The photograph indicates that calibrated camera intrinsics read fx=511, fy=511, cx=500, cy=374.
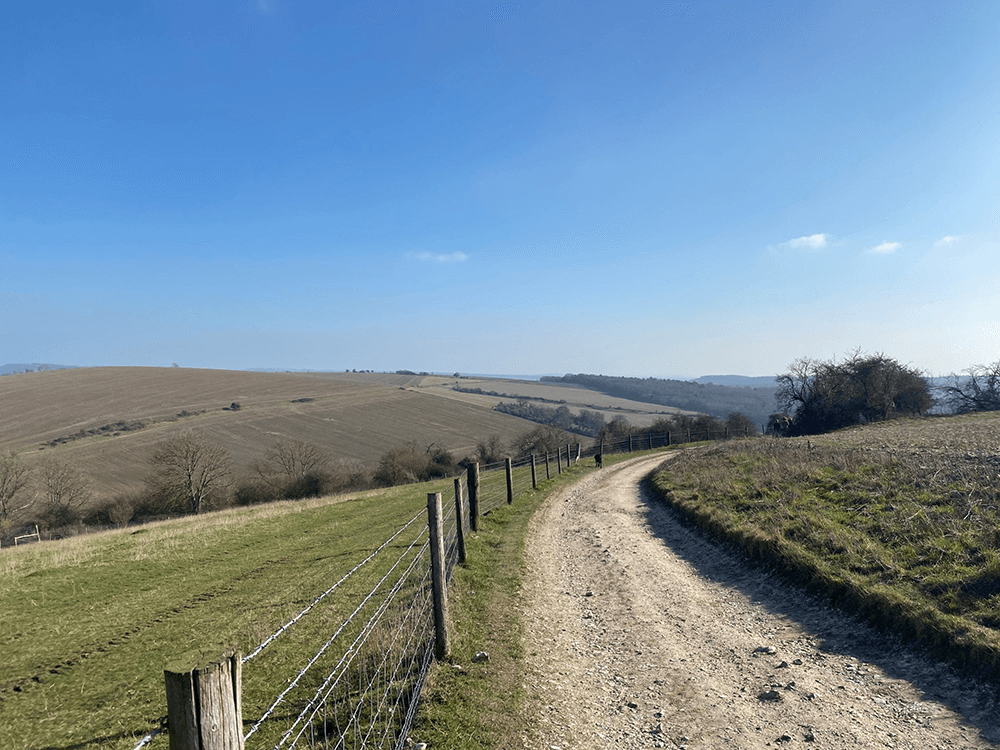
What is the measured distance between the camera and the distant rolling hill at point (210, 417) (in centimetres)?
6238

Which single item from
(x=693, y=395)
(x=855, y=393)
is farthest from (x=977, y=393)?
(x=693, y=395)

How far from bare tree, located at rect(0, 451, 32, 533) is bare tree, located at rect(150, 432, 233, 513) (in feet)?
32.1

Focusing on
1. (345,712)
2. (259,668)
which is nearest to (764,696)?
(345,712)

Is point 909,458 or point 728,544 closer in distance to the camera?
point 728,544

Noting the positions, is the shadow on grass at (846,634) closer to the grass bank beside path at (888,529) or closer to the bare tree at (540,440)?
the grass bank beside path at (888,529)

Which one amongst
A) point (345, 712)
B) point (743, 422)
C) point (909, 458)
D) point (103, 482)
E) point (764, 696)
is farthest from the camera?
point (743, 422)

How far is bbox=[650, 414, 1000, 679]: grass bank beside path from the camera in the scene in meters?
7.33

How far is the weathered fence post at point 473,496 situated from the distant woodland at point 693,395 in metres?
129

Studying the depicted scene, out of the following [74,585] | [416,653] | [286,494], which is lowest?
[286,494]

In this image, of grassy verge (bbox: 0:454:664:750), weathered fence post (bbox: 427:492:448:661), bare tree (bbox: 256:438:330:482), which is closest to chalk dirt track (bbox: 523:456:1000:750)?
grassy verge (bbox: 0:454:664:750)

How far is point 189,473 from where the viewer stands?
43875 mm

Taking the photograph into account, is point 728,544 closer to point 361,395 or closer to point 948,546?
→ point 948,546

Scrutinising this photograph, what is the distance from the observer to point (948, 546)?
9.05 meters

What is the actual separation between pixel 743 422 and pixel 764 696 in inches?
2493
